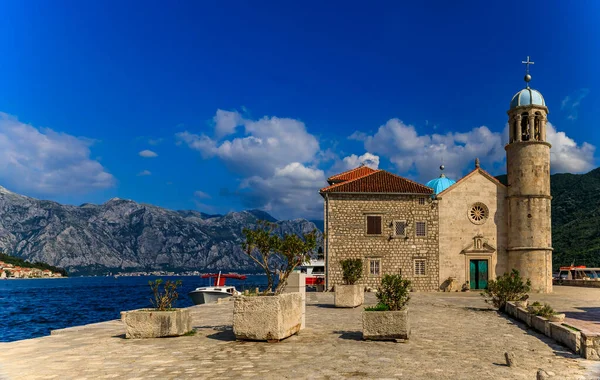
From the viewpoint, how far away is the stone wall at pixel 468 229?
3541 centimetres

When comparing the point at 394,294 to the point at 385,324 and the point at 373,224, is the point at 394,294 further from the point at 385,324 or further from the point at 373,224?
the point at 373,224

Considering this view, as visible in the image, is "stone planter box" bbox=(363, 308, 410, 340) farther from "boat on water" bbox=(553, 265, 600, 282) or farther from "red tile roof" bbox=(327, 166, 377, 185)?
"boat on water" bbox=(553, 265, 600, 282)

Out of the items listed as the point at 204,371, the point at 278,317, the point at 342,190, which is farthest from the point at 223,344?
the point at 342,190

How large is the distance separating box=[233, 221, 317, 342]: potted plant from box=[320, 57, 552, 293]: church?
2117cm

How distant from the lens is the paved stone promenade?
829 cm

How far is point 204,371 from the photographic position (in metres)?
8.35

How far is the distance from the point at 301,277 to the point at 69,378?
26.5 feet

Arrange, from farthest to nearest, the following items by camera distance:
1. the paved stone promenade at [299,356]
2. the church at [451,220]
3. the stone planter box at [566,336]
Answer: the church at [451,220] → the stone planter box at [566,336] → the paved stone promenade at [299,356]

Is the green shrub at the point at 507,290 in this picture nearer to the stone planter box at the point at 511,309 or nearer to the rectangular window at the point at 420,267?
the stone planter box at the point at 511,309

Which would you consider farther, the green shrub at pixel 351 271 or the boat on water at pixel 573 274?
the boat on water at pixel 573 274

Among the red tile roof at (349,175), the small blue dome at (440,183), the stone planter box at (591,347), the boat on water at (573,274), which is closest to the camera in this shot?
the stone planter box at (591,347)

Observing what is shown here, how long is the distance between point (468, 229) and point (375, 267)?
7.33m

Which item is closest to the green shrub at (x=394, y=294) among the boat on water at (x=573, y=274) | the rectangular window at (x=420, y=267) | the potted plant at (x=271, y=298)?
the potted plant at (x=271, y=298)

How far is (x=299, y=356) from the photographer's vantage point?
31.9 ft
